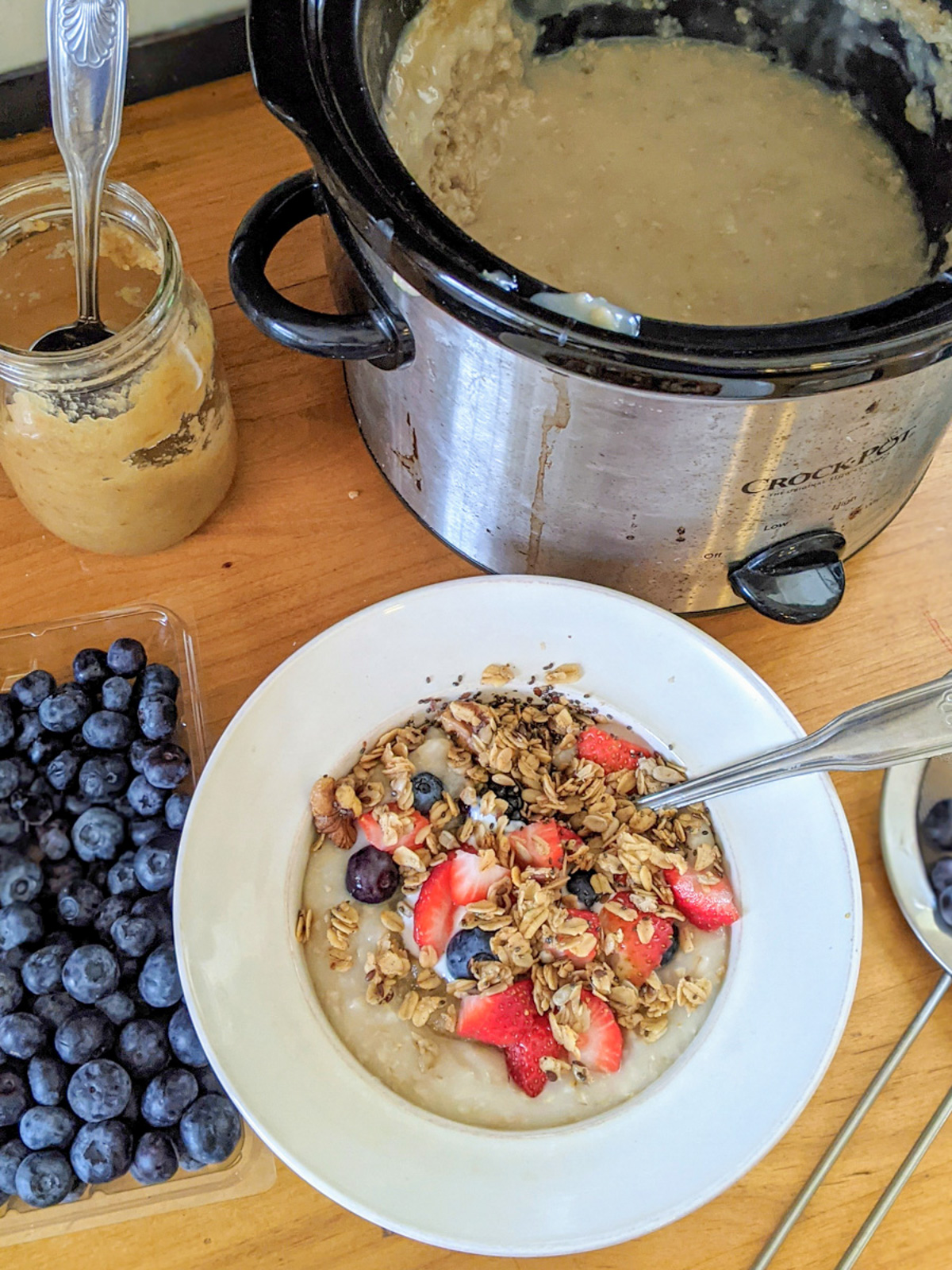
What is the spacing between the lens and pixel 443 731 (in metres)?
0.74

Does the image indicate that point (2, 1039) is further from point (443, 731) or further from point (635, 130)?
point (635, 130)

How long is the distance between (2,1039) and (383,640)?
0.33 m

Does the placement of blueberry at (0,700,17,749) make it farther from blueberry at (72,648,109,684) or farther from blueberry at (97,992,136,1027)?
blueberry at (97,992,136,1027)

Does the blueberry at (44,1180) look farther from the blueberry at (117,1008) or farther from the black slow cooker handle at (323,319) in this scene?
the black slow cooker handle at (323,319)

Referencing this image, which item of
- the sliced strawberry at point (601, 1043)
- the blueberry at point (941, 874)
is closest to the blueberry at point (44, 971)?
the sliced strawberry at point (601, 1043)

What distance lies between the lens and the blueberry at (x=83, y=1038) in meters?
0.65

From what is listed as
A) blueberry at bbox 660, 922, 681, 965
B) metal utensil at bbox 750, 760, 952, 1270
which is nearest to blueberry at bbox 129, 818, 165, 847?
blueberry at bbox 660, 922, 681, 965

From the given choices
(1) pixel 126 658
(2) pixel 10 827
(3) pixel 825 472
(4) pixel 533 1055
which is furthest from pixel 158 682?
(3) pixel 825 472

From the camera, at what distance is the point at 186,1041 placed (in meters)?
0.66

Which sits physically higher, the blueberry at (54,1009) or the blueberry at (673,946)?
the blueberry at (673,946)

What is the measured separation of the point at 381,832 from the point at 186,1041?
0.17 meters

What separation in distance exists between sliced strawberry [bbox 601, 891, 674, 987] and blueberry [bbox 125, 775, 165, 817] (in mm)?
300

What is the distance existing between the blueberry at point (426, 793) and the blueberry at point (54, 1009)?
0.80ft

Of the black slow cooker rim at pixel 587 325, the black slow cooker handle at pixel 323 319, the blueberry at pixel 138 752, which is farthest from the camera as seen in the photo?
the blueberry at pixel 138 752
